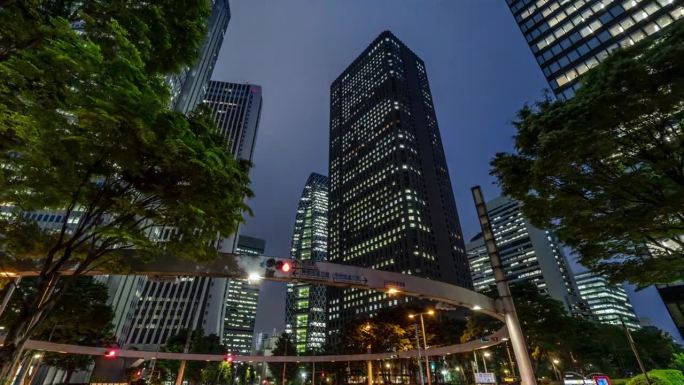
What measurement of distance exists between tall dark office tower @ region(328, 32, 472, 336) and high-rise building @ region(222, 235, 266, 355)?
72921 millimetres

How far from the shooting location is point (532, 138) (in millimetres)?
11562

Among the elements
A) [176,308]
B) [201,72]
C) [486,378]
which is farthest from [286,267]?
[176,308]

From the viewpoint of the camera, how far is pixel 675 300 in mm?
33375

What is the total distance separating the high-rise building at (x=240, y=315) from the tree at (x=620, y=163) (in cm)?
17147

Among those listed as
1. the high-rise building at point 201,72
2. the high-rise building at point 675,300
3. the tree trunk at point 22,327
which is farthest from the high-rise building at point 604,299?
the tree trunk at point 22,327

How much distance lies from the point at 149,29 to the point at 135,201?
4751mm

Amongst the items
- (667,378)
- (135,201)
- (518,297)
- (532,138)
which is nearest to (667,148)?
(532,138)

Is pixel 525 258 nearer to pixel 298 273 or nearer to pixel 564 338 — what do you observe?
pixel 564 338

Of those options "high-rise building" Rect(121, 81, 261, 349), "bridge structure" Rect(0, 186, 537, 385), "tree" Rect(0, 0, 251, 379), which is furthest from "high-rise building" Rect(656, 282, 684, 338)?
"high-rise building" Rect(121, 81, 261, 349)

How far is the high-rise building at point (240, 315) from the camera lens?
170750mm

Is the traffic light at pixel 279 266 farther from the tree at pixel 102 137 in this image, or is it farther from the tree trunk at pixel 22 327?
the tree trunk at pixel 22 327

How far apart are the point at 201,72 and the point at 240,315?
149m

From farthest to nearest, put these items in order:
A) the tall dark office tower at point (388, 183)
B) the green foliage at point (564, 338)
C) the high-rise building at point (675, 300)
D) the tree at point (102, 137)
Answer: the tall dark office tower at point (388, 183) < the green foliage at point (564, 338) < the high-rise building at point (675, 300) < the tree at point (102, 137)

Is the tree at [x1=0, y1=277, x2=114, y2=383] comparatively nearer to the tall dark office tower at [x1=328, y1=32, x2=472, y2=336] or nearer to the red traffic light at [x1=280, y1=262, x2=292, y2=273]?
the red traffic light at [x1=280, y1=262, x2=292, y2=273]
